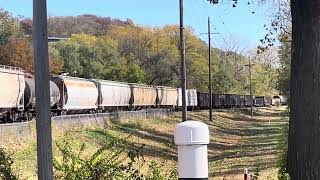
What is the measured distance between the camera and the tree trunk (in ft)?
20.0

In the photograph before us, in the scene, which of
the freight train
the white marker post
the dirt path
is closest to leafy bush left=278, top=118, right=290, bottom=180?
the dirt path

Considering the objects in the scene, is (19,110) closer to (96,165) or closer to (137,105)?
(96,165)

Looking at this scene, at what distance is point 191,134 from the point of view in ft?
11.0

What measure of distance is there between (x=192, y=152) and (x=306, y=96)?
10.6 feet

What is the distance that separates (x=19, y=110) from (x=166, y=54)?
251 feet

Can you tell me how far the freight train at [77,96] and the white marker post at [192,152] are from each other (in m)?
17.7

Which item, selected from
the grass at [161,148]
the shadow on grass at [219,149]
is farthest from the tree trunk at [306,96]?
the shadow on grass at [219,149]

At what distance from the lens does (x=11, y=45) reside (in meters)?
76.8

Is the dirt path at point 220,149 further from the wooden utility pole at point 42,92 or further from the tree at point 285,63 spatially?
the wooden utility pole at point 42,92

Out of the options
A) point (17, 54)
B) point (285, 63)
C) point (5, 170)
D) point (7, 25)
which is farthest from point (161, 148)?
point (7, 25)

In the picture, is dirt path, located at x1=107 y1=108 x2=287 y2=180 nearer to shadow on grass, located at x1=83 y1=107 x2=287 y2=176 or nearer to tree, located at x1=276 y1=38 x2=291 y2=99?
shadow on grass, located at x1=83 y1=107 x2=287 y2=176

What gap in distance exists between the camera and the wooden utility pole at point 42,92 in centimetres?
459

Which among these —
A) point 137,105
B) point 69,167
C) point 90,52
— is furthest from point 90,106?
point 90,52

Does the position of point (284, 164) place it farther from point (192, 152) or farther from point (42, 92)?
point (192, 152)
